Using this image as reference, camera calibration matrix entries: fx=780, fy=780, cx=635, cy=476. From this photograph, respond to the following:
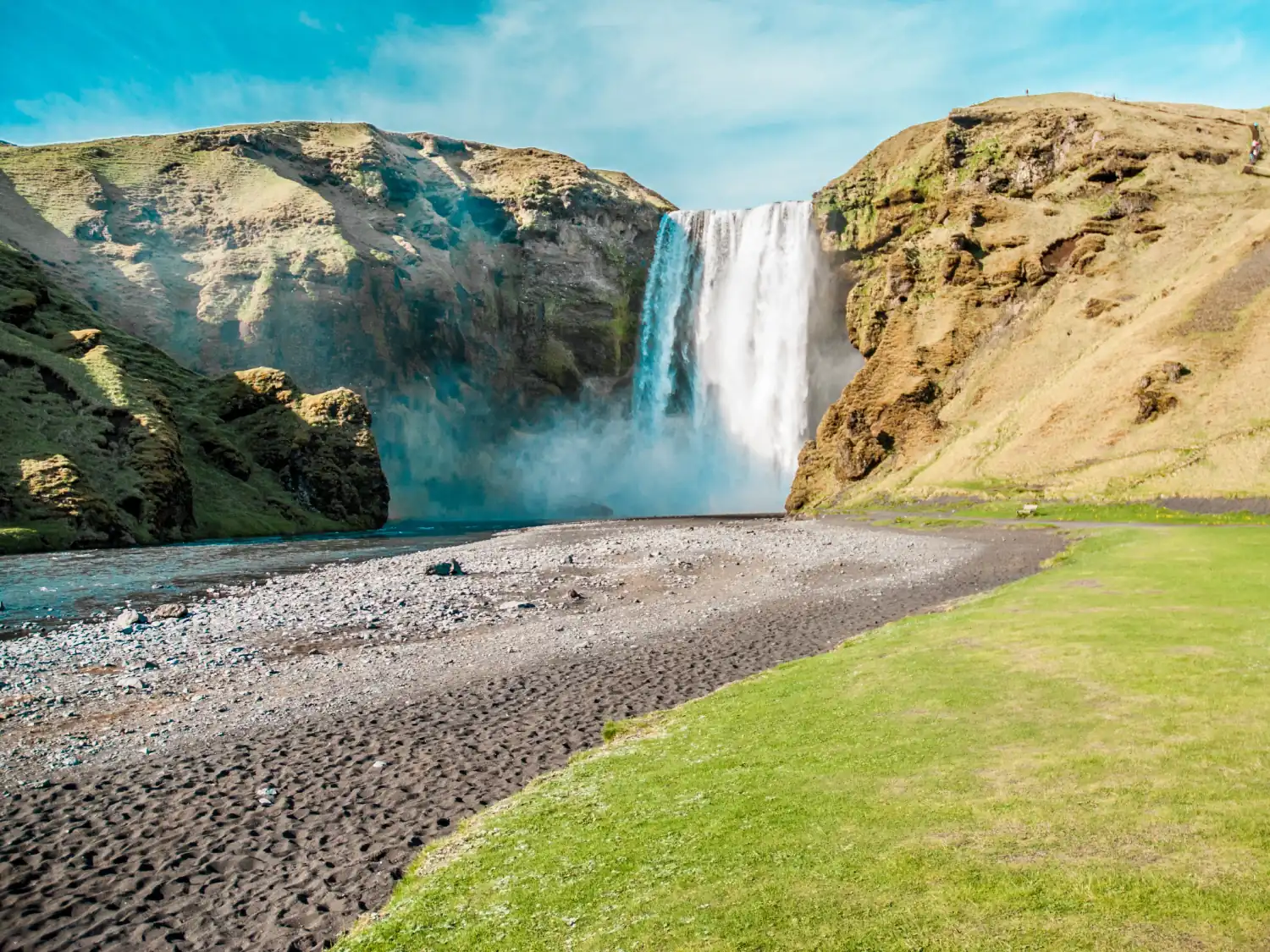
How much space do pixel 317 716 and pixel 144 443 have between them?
203 ft

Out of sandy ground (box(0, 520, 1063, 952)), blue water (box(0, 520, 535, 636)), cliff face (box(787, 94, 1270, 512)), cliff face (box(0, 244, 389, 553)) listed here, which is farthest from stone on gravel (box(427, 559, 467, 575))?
cliff face (box(787, 94, 1270, 512))

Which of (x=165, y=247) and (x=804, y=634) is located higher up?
(x=165, y=247)

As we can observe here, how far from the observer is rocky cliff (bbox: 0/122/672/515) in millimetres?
107312

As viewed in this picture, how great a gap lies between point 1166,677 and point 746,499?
305 feet

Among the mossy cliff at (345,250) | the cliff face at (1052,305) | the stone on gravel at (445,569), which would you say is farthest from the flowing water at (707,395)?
the stone on gravel at (445,569)

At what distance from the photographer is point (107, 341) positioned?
79.8 metres

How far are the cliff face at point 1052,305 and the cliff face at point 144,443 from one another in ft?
174

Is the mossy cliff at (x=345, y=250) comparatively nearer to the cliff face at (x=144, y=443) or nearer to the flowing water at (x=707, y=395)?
the flowing water at (x=707, y=395)

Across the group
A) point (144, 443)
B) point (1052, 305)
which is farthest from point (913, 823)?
point (1052, 305)

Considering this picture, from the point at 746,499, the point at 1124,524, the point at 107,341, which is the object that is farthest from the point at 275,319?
the point at 1124,524

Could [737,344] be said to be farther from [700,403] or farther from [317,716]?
[317,716]

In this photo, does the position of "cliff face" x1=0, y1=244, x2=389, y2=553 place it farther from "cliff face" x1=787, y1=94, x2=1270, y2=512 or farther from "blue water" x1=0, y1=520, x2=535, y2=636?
"cliff face" x1=787, y1=94, x2=1270, y2=512

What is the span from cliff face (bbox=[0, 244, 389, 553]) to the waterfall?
42.5 m

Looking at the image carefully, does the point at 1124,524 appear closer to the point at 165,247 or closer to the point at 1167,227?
the point at 1167,227
